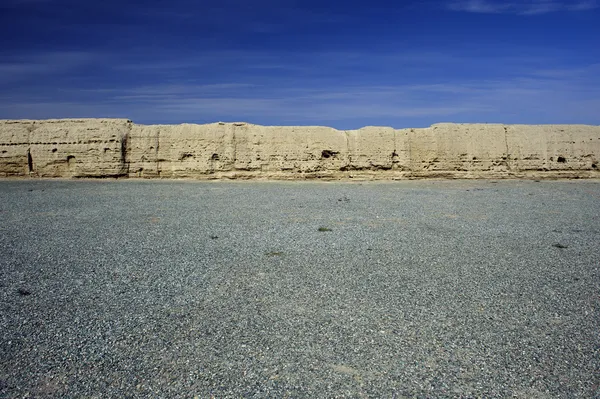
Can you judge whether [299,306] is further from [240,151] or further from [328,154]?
[240,151]

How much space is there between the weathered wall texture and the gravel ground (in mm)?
7612

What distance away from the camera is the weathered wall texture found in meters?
16.3

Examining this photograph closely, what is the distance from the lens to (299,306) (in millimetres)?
4199

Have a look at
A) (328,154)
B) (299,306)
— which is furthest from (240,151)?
(299,306)

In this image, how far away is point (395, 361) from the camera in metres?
3.18

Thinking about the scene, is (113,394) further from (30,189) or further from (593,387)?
(30,189)

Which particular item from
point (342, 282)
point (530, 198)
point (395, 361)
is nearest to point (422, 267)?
point (342, 282)

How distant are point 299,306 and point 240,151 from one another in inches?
497

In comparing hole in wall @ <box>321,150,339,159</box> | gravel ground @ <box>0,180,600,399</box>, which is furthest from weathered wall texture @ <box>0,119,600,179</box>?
gravel ground @ <box>0,180,600,399</box>

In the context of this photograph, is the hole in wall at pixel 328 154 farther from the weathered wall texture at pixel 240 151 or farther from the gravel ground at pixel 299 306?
the gravel ground at pixel 299 306

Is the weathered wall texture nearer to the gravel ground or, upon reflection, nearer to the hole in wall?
the hole in wall

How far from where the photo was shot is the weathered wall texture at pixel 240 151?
1630cm

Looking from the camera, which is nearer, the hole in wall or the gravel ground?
the gravel ground

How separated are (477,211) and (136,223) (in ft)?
22.9
